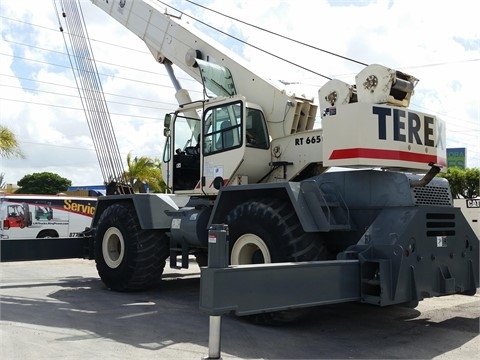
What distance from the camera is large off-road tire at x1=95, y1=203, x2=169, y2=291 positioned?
9.88m

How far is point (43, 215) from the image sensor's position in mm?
20859

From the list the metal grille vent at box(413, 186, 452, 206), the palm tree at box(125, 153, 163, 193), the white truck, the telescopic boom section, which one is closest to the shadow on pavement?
the metal grille vent at box(413, 186, 452, 206)

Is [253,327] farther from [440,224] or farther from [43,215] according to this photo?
[43,215]

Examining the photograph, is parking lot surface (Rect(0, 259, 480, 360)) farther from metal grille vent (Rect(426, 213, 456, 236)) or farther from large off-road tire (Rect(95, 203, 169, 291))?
metal grille vent (Rect(426, 213, 456, 236))

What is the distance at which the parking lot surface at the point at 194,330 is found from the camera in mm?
6090

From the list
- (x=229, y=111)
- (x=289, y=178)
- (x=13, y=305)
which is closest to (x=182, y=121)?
(x=229, y=111)

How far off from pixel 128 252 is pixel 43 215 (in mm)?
12226

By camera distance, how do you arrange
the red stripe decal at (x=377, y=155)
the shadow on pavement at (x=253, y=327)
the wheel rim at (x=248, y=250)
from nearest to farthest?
the shadow on pavement at (x=253, y=327), the red stripe decal at (x=377, y=155), the wheel rim at (x=248, y=250)

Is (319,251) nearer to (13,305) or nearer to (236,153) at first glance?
(236,153)

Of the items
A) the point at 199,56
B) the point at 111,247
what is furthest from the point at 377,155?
the point at 111,247

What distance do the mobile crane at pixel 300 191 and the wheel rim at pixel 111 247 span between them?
2 cm

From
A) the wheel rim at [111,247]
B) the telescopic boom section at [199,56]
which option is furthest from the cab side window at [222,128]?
the wheel rim at [111,247]

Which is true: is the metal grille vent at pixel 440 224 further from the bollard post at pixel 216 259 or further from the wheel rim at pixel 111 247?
the wheel rim at pixel 111 247

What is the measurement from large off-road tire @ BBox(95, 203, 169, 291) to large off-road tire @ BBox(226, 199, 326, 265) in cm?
259
